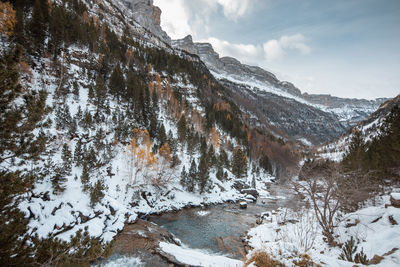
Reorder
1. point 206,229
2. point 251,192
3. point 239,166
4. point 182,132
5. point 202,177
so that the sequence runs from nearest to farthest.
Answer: point 206,229 < point 202,177 < point 251,192 < point 239,166 < point 182,132

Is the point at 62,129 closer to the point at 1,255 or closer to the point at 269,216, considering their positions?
the point at 1,255

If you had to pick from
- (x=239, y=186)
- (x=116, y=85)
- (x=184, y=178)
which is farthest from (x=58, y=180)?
(x=116, y=85)

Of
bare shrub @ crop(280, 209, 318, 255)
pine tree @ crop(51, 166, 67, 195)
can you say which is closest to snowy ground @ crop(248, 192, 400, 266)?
bare shrub @ crop(280, 209, 318, 255)

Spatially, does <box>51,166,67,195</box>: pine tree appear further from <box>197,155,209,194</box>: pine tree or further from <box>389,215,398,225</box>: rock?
<box>389,215,398,225</box>: rock

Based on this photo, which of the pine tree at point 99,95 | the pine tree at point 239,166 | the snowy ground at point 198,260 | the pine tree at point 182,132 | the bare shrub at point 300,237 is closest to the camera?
the bare shrub at point 300,237

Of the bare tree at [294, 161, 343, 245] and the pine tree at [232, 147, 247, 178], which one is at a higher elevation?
the bare tree at [294, 161, 343, 245]

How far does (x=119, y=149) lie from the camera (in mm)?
31812

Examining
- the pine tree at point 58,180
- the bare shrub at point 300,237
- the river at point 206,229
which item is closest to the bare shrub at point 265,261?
the bare shrub at point 300,237

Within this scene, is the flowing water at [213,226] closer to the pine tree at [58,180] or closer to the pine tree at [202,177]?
the pine tree at [202,177]

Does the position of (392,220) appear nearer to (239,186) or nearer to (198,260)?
(198,260)

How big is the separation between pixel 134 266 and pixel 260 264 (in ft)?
28.6

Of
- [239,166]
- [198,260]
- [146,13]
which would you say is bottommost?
[198,260]

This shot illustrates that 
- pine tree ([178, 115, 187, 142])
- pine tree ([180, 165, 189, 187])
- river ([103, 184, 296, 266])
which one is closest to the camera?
river ([103, 184, 296, 266])

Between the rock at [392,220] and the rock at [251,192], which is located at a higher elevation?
the rock at [392,220]
